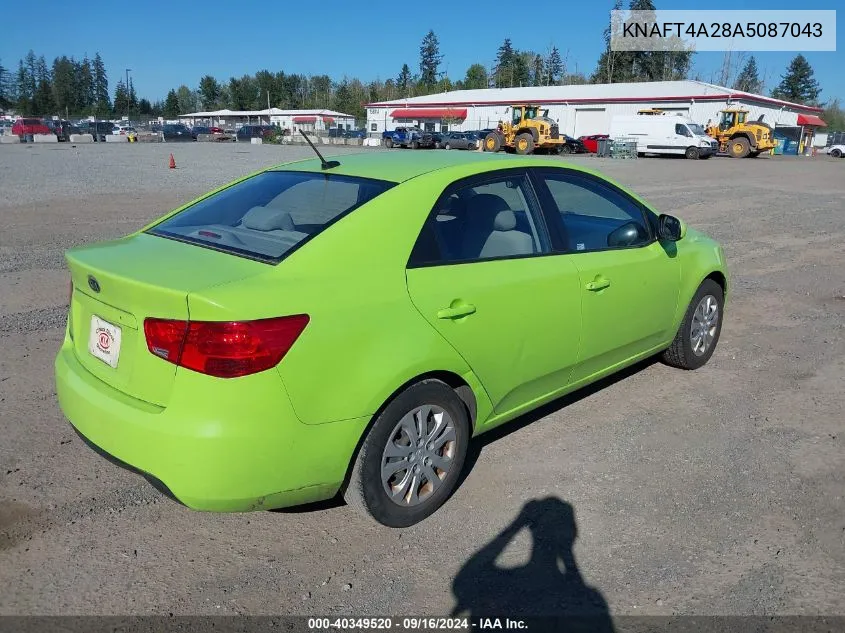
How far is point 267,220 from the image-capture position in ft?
10.9

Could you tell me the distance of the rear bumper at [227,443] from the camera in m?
2.44

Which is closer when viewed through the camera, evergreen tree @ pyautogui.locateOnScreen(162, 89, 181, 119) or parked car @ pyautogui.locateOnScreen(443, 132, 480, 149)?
parked car @ pyautogui.locateOnScreen(443, 132, 480, 149)

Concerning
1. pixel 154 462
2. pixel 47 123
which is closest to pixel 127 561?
pixel 154 462

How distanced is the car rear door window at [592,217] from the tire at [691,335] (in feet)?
2.68

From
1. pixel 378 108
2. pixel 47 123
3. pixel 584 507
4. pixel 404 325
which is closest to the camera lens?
pixel 404 325

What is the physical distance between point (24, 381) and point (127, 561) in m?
2.31

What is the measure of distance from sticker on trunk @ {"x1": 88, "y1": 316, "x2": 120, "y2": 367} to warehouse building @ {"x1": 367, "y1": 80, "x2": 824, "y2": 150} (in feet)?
186

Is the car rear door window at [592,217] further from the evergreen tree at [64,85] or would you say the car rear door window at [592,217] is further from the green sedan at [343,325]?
the evergreen tree at [64,85]

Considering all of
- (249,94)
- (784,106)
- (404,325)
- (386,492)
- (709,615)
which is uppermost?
(249,94)

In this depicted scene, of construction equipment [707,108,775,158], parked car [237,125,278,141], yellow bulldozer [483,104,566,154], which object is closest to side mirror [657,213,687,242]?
yellow bulldozer [483,104,566,154]

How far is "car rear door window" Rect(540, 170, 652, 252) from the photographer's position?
378cm

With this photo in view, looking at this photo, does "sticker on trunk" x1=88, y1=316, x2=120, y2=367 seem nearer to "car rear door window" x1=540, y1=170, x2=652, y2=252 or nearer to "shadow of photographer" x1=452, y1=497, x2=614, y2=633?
"shadow of photographer" x1=452, y1=497, x2=614, y2=633

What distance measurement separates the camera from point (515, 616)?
2.57 meters

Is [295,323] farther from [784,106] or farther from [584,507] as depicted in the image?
[784,106]
